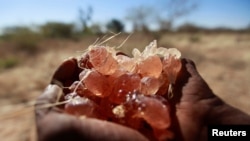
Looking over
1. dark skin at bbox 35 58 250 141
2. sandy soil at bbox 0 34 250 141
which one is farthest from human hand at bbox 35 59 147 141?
sandy soil at bbox 0 34 250 141

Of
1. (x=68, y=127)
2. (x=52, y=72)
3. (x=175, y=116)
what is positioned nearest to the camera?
(x=68, y=127)

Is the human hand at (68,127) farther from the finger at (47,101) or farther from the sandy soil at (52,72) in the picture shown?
the sandy soil at (52,72)

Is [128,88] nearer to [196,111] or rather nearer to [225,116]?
[196,111]

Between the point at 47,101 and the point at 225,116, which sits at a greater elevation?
the point at 47,101

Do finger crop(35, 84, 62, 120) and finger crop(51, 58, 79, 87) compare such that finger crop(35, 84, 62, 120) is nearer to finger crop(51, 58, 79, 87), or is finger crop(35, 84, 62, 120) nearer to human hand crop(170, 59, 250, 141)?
finger crop(51, 58, 79, 87)

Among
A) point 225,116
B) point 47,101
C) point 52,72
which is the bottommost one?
point 52,72

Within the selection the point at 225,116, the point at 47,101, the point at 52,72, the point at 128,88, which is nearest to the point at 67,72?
the point at 128,88
